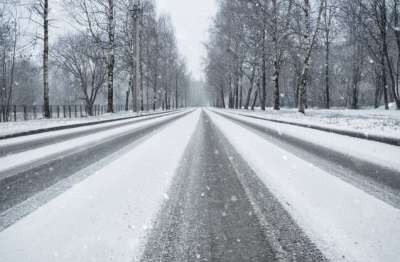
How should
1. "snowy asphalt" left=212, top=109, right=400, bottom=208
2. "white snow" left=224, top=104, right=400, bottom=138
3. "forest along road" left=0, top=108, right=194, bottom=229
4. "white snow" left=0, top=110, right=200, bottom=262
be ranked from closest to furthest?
"white snow" left=0, top=110, right=200, bottom=262, "forest along road" left=0, top=108, right=194, bottom=229, "snowy asphalt" left=212, top=109, right=400, bottom=208, "white snow" left=224, top=104, right=400, bottom=138

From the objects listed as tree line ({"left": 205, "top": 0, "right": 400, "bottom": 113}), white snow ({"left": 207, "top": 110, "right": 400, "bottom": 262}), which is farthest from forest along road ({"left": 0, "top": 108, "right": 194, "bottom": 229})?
tree line ({"left": 205, "top": 0, "right": 400, "bottom": 113})

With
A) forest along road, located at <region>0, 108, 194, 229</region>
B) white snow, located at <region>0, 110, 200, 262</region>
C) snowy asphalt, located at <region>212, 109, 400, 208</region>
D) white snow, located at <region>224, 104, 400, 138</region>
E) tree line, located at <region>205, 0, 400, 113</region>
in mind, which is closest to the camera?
white snow, located at <region>0, 110, 200, 262</region>

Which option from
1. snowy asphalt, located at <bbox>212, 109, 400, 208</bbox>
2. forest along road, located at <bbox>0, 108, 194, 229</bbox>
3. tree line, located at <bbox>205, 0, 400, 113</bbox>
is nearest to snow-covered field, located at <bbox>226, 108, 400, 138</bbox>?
snowy asphalt, located at <bbox>212, 109, 400, 208</bbox>

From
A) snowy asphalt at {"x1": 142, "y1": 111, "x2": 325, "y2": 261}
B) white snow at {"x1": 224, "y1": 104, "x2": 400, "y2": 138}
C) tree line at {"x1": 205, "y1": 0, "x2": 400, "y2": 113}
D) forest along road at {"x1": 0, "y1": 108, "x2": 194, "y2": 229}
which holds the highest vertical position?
tree line at {"x1": 205, "y1": 0, "x2": 400, "y2": 113}

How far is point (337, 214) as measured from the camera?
1.70 m

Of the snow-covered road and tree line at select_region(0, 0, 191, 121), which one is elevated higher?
tree line at select_region(0, 0, 191, 121)

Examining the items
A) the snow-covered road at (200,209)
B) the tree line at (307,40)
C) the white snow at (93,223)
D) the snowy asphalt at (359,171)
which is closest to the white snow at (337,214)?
the snow-covered road at (200,209)

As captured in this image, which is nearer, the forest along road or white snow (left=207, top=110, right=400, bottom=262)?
white snow (left=207, top=110, right=400, bottom=262)

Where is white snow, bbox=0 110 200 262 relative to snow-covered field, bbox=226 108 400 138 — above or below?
below

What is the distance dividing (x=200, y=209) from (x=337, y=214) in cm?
91

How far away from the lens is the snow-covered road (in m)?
1.29

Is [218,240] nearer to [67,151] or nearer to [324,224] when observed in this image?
[324,224]

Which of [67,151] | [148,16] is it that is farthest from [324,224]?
[148,16]

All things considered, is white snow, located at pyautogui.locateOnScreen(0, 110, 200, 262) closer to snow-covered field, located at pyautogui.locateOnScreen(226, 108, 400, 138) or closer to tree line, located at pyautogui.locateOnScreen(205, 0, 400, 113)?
snow-covered field, located at pyautogui.locateOnScreen(226, 108, 400, 138)
